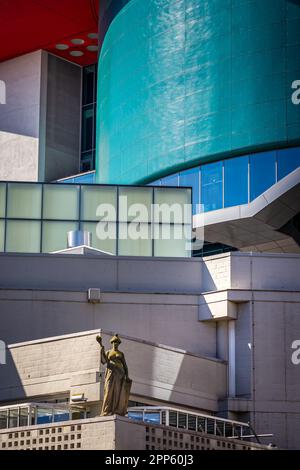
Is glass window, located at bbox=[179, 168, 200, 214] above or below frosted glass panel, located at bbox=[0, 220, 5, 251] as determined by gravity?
above

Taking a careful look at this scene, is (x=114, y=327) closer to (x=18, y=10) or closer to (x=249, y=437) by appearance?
(x=249, y=437)

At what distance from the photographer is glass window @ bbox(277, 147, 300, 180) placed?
70.2m

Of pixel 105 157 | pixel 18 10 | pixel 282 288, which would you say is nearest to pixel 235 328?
pixel 282 288

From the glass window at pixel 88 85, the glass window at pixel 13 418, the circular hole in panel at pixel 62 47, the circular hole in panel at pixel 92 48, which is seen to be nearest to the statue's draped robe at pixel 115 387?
the glass window at pixel 13 418

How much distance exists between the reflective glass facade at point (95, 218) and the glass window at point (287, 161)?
7192 millimetres

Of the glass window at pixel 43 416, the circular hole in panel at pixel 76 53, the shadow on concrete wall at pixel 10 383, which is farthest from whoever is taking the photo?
Answer: the circular hole in panel at pixel 76 53

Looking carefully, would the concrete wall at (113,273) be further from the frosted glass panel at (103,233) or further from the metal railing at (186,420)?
the metal railing at (186,420)

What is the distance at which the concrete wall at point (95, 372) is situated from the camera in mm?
Answer: 52219

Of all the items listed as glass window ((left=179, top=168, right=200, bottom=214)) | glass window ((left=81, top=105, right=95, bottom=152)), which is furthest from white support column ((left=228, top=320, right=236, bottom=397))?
glass window ((left=81, top=105, right=95, bottom=152))

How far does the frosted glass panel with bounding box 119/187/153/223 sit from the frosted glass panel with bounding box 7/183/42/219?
3.82 m

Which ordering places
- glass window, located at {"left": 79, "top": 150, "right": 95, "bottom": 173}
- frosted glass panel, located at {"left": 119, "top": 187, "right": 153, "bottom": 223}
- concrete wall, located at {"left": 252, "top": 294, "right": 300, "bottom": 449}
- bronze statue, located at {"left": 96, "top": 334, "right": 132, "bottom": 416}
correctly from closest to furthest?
1. bronze statue, located at {"left": 96, "top": 334, "right": 132, "bottom": 416}
2. concrete wall, located at {"left": 252, "top": 294, "right": 300, "bottom": 449}
3. frosted glass panel, located at {"left": 119, "top": 187, "right": 153, "bottom": 223}
4. glass window, located at {"left": 79, "top": 150, "right": 95, "bottom": 173}

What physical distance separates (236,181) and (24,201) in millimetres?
11909

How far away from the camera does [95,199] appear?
65375mm

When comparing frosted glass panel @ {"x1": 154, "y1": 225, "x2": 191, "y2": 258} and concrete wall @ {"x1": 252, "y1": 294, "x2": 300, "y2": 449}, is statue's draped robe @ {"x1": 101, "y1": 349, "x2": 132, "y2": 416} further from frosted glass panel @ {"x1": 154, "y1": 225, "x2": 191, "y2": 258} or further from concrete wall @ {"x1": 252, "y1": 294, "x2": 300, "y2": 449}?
frosted glass panel @ {"x1": 154, "y1": 225, "x2": 191, "y2": 258}
